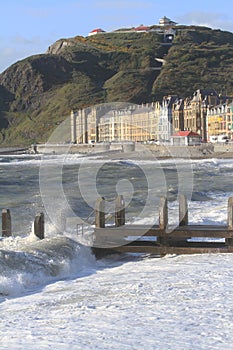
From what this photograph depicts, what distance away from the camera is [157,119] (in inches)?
5901

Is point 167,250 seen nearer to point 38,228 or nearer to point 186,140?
point 38,228

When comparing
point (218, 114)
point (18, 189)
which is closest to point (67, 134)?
point (218, 114)

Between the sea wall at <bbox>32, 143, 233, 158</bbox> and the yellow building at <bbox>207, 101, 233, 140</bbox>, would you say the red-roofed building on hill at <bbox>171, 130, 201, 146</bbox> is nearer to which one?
the sea wall at <bbox>32, 143, 233, 158</bbox>

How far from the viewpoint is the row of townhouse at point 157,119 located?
12912 centimetres

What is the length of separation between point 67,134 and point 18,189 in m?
148

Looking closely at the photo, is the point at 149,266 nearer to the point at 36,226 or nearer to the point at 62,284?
the point at 62,284

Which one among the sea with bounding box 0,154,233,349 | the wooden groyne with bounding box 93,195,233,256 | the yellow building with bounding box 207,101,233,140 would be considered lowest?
the sea with bounding box 0,154,233,349

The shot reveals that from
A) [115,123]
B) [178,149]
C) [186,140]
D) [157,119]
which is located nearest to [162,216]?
→ [178,149]

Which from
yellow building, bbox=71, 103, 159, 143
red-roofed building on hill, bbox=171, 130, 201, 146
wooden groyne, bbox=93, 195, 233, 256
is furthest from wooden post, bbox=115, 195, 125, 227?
yellow building, bbox=71, 103, 159, 143

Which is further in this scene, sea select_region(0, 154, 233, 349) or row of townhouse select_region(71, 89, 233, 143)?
row of townhouse select_region(71, 89, 233, 143)

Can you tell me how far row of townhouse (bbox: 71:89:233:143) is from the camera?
12912 centimetres

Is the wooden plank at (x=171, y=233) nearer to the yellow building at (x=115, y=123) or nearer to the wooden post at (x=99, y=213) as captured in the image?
the wooden post at (x=99, y=213)

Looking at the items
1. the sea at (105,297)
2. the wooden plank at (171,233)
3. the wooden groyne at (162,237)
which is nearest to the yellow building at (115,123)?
the wooden groyne at (162,237)

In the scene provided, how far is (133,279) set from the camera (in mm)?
12344
